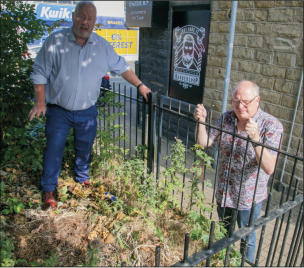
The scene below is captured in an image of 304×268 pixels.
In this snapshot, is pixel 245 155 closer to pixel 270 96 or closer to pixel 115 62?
pixel 115 62

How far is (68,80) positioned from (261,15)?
305 centimetres

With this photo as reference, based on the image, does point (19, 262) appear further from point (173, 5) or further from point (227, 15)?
point (173, 5)

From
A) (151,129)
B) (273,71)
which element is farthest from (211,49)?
(151,129)

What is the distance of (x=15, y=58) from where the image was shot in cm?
406

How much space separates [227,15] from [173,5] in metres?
1.59

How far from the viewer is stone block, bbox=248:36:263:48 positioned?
174 inches

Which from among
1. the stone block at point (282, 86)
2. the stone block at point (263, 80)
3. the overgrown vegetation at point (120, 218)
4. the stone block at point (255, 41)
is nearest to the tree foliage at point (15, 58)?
the overgrown vegetation at point (120, 218)

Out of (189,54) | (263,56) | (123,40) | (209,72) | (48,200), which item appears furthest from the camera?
(123,40)

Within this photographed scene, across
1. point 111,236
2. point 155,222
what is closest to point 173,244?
point 155,222

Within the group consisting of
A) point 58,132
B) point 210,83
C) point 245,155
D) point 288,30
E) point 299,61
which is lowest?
point 58,132

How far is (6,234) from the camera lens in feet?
8.98

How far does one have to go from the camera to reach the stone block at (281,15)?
3986mm

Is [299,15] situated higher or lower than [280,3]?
lower

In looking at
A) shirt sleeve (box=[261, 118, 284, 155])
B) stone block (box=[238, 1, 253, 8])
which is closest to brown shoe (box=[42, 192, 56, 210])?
shirt sleeve (box=[261, 118, 284, 155])
